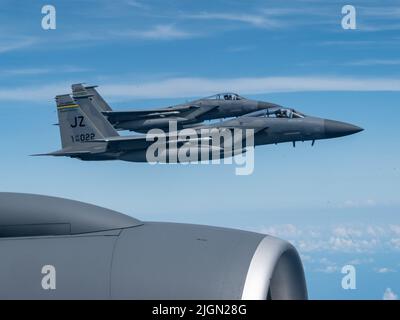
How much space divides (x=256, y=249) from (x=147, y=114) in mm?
42831

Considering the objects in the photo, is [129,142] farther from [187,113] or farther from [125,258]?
[125,258]

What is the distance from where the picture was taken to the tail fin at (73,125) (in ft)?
151

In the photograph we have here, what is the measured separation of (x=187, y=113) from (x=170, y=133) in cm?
646

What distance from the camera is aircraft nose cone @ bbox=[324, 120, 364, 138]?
124 feet

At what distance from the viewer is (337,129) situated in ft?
124

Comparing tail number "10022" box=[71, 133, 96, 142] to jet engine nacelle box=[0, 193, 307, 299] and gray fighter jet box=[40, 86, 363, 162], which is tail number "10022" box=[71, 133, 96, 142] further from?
jet engine nacelle box=[0, 193, 307, 299]

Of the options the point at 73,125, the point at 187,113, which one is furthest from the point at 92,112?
the point at 187,113

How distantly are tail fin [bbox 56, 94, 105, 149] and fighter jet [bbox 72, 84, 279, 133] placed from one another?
1.73m

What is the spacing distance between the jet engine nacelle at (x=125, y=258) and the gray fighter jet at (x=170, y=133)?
27.0m

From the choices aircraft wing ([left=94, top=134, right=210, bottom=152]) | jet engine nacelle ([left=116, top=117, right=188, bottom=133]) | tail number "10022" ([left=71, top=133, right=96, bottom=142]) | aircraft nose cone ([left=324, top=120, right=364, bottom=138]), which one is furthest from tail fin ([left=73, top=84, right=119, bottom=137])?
aircraft nose cone ([left=324, top=120, right=364, bottom=138])

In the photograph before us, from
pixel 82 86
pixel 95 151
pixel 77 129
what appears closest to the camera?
pixel 95 151
